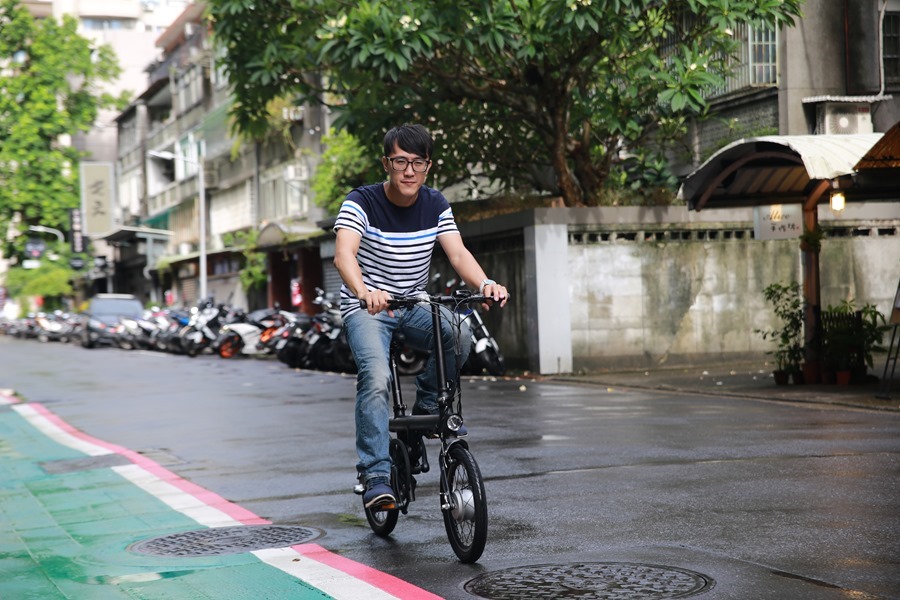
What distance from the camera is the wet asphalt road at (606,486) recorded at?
555 centimetres

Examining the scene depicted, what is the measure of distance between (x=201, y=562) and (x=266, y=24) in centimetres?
1397

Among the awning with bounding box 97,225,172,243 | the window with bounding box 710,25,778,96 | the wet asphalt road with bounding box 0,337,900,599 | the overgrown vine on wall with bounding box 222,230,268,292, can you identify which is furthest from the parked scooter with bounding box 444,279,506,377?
the awning with bounding box 97,225,172,243

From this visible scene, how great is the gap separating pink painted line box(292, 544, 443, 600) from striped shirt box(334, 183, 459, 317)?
115cm

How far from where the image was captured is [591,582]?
5324mm

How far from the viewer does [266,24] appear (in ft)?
62.7

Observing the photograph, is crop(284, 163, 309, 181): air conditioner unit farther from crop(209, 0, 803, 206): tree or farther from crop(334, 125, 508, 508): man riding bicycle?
crop(334, 125, 508, 508): man riding bicycle

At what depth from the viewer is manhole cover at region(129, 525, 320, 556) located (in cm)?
653

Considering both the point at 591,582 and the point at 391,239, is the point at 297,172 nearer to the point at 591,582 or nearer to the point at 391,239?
the point at 391,239

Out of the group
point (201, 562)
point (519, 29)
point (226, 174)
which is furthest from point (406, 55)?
point (226, 174)

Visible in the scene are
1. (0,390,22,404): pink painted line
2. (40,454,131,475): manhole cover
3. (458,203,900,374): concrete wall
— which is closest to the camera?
(40,454,131,475): manhole cover

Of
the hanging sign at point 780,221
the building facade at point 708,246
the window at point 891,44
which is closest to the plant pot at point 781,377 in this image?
the hanging sign at point 780,221

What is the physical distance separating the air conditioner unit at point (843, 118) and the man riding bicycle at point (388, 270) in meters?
16.9

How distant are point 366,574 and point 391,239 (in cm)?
166

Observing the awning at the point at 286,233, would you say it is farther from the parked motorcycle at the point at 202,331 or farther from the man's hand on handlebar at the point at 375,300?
the man's hand on handlebar at the point at 375,300
